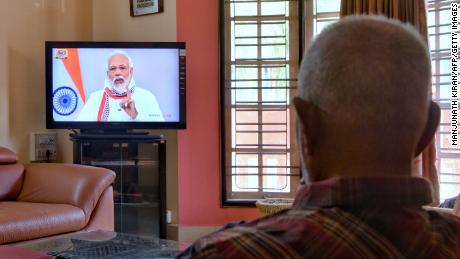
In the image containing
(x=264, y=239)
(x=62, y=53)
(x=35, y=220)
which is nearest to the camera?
(x=264, y=239)

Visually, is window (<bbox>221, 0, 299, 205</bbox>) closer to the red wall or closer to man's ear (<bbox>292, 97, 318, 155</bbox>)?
the red wall

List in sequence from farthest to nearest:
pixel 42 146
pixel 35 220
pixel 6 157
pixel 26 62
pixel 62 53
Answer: pixel 42 146 → pixel 26 62 → pixel 62 53 → pixel 6 157 → pixel 35 220

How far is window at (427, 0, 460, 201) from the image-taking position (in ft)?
11.1

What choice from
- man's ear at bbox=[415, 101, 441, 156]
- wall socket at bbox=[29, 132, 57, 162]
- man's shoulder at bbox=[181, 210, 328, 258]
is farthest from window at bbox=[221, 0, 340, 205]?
man's shoulder at bbox=[181, 210, 328, 258]

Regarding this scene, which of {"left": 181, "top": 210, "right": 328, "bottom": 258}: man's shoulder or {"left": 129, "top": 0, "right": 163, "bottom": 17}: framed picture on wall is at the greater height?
{"left": 129, "top": 0, "right": 163, "bottom": 17}: framed picture on wall

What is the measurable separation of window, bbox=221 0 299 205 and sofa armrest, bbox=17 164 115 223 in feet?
3.67

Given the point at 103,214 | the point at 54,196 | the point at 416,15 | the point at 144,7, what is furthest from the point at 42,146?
the point at 416,15

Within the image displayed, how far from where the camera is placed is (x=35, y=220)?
2770 mm

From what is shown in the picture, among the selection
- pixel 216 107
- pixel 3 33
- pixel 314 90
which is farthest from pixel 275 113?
pixel 314 90

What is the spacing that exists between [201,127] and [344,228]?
11.3 feet

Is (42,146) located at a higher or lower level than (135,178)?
higher

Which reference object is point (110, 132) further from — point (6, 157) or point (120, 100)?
point (6, 157)

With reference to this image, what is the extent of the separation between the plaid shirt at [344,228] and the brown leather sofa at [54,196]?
2.42 meters

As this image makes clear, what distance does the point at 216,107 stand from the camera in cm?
400
